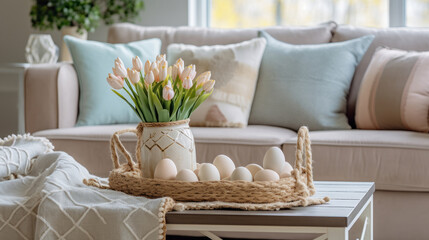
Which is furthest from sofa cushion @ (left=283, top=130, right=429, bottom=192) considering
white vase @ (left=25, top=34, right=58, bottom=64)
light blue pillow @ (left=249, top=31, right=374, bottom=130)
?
white vase @ (left=25, top=34, right=58, bottom=64)

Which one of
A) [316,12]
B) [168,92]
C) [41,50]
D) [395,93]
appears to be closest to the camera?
[168,92]

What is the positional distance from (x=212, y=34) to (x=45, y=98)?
92 cm

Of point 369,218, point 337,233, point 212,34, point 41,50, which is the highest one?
point 212,34

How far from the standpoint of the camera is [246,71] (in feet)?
10.5

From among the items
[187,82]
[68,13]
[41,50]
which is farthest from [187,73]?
[68,13]

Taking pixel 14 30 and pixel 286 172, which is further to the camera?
pixel 14 30

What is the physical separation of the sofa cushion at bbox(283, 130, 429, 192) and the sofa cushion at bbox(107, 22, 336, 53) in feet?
2.60

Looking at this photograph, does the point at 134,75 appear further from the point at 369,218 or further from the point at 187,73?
the point at 369,218

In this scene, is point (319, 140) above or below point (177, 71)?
below

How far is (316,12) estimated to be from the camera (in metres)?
4.26

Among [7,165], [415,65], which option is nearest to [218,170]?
[7,165]

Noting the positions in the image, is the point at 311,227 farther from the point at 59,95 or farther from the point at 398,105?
the point at 59,95

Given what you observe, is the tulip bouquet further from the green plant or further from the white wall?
the white wall

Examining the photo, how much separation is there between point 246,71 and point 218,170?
58.2 inches
